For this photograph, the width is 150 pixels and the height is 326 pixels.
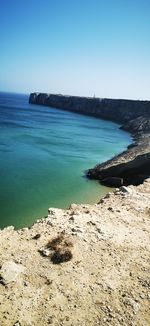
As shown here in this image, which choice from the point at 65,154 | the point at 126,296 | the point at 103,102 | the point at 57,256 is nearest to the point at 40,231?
the point at 57,256

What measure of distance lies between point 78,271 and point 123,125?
60815mm

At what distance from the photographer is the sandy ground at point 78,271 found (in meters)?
7.88

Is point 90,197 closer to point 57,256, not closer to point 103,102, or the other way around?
point 57,256

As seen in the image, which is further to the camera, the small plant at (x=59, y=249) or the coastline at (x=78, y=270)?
the small plant at (x=59, y=249)

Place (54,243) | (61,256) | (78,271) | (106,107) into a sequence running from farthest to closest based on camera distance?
(106,107)
(54,243)
(61,256)
(78,271)

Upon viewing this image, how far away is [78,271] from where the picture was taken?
952cm

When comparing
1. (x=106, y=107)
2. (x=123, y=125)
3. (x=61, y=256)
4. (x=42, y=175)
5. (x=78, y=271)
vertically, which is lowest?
(x=42, y=175)

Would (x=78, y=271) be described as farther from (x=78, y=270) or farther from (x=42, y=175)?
(x=42, y=175)

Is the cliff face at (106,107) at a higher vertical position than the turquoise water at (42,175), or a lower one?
higher

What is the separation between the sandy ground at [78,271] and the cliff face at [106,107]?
60.2m

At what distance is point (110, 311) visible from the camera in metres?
7.99

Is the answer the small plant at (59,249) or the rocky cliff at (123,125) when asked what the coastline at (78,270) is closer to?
the small plant at (59,249)

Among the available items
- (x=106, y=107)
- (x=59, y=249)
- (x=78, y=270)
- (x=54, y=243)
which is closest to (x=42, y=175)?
(x=54, y=243)

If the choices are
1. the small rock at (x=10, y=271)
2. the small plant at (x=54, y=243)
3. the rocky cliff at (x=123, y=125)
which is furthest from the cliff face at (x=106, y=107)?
the small rock at (x=10, y=271)
